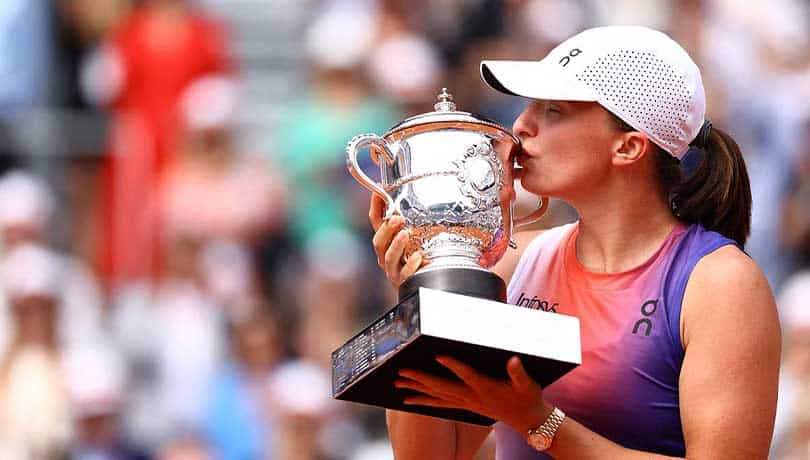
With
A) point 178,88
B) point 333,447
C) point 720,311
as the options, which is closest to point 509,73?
point 720,311

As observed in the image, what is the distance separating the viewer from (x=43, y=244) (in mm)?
7883

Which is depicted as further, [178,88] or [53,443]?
[178,88]

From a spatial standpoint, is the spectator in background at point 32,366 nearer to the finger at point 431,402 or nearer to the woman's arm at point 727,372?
the finger at point 431,402

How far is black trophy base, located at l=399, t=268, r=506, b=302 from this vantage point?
10.4ft

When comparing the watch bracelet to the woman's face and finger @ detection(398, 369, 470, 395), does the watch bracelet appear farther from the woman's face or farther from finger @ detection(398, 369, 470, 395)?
the woman's face

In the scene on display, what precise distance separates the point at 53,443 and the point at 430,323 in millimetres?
4342

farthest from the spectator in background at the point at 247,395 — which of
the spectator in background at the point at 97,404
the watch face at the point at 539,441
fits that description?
the watch face at the point at 539,441

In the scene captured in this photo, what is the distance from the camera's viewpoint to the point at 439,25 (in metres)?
7.81

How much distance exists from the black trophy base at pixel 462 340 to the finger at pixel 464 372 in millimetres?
10

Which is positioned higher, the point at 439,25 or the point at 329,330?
the point at 439,25

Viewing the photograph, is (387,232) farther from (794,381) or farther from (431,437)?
(794,381)

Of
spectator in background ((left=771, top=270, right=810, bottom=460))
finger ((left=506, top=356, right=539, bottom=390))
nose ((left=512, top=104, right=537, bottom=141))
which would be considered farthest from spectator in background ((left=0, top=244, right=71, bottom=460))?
finger ((left=506, top=356, right=539, bottom=390))

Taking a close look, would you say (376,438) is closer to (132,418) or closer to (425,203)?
(132,418)

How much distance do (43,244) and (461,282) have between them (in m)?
5.02
